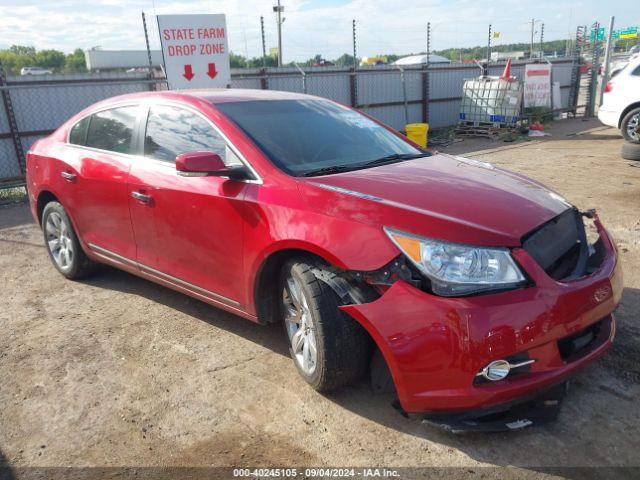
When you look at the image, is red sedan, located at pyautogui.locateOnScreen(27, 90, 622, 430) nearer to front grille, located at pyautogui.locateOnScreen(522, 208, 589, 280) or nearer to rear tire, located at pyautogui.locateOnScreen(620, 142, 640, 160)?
front grille, located at pyautogui.locateOnScreen(522, 208, 589, 280)

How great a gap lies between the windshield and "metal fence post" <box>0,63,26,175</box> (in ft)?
23.5

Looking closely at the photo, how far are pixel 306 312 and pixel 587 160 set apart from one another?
8.98m

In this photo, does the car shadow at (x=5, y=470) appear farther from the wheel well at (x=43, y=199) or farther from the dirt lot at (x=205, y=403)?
the wheel well at (x=43, y=199)

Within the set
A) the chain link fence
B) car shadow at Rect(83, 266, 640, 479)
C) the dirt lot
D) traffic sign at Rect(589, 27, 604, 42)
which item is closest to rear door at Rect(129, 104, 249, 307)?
the dirt lot

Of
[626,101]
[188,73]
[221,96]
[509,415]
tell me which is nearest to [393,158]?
[221,96]

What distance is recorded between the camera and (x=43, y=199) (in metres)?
5.13

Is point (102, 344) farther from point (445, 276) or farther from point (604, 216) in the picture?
point (604, 216)

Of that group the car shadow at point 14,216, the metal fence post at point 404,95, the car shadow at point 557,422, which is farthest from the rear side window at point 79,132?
the metal fence post at point 404,95

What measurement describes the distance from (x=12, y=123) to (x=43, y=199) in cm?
508

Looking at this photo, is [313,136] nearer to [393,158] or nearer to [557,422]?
[393,158]

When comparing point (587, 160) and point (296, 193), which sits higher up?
point (296, 193)

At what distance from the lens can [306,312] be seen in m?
3.02

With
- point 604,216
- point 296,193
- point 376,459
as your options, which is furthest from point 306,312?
point 604,216

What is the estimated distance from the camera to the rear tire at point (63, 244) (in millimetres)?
4832
